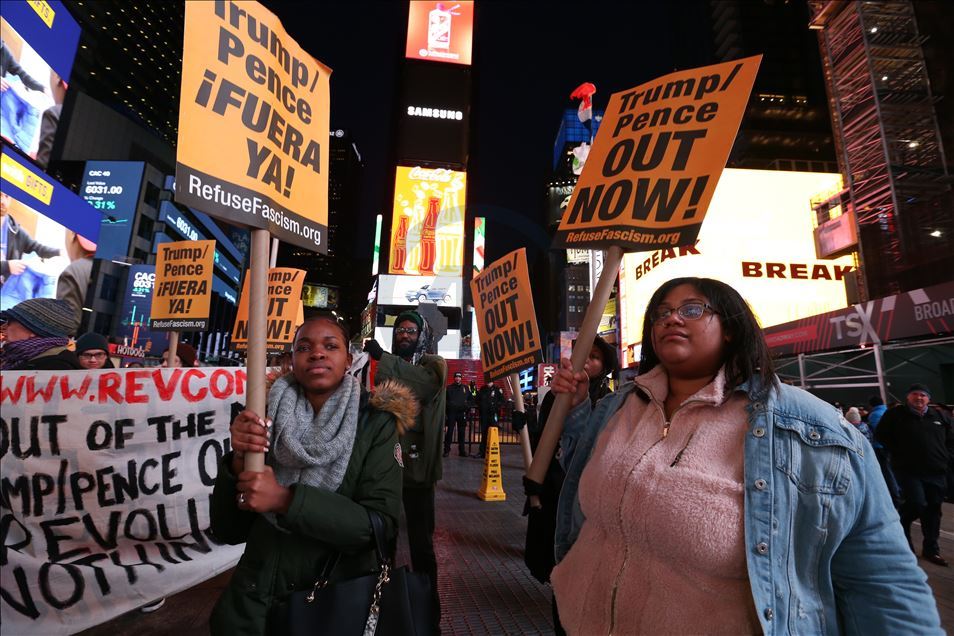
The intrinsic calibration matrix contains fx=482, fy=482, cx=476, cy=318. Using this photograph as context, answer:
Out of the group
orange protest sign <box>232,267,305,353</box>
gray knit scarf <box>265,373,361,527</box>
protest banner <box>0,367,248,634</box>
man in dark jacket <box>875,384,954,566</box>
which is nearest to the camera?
gray knit scarf <box>265,373,361,527</box>

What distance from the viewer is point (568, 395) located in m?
2.25

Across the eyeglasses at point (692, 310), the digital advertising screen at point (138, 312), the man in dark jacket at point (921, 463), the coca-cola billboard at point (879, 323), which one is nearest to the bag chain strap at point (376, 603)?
the eyeglasses at point (692, 310)

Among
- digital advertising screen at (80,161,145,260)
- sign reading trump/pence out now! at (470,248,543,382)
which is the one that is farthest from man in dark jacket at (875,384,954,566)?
digital advertising screen at (80,161,145,260)

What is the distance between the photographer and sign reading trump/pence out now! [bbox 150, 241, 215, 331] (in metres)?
7.08

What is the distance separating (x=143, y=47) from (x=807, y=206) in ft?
344

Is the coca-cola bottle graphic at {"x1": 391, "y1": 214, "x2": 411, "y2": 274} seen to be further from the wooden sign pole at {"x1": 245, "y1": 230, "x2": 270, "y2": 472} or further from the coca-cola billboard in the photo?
the wooden sign pole at {"x1": 245, "y1": 230, "x2": 270, "y2": 472}

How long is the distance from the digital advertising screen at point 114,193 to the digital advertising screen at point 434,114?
115 ft

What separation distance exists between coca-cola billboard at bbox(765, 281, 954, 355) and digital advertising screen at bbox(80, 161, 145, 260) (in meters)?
60.7

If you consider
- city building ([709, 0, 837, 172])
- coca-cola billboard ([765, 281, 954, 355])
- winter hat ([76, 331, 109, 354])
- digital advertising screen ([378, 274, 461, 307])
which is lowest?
winter hat ([76, 331, 109, 354])

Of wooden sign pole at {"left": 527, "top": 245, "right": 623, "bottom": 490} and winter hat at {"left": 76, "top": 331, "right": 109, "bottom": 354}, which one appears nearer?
wooden sign pole at {"left": 527, "top": 245, "right": 623, "bottom": 490}

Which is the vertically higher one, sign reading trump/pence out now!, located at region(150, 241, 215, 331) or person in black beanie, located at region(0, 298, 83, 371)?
sign reading trump/pence out now!, located at region(150, 241, 215, 331)

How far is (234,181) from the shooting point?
2020mm

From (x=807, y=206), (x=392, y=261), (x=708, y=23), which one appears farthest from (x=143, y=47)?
(x=807, y=206)

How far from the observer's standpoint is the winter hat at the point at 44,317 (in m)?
3.47
